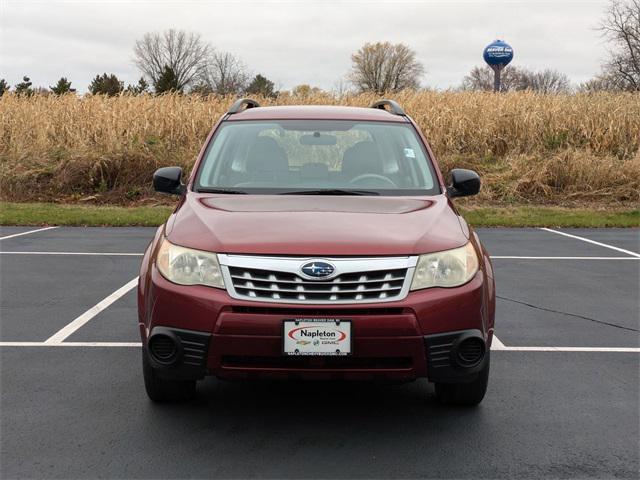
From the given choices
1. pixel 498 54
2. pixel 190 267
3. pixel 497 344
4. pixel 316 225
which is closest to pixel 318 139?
pixel 316 225

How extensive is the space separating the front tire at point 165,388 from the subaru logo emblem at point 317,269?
1077mm

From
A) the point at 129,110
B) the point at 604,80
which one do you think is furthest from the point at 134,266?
the point at 604,80

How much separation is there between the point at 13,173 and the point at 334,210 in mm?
15008

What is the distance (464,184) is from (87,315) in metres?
3.41

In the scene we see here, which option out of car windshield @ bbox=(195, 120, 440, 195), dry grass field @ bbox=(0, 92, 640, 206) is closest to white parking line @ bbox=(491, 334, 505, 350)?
car windshield @ bbox=(195, 120, 440, 195)

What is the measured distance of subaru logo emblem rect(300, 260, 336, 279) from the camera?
3.54 metres

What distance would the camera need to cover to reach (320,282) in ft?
11.6

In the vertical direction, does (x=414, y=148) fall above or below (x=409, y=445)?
above

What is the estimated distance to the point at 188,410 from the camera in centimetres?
416

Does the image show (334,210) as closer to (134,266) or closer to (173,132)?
(134,266)

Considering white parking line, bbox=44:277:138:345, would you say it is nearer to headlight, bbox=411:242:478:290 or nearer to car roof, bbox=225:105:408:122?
car roof, bbox=225:105:408:122

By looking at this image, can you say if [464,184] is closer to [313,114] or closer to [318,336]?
[313,114]

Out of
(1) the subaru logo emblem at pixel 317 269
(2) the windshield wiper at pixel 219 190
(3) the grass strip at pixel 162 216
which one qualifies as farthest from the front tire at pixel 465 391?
(3) the grass strip at pixel 162 216

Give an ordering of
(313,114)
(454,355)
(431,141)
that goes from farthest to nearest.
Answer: (431,141) < (313,114) < (454,355)
